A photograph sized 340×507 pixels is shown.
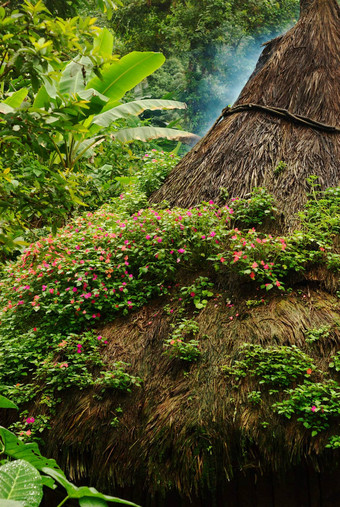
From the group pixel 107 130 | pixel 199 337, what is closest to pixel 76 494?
pixel 199 337

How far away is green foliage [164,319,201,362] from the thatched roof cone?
57.0 inches

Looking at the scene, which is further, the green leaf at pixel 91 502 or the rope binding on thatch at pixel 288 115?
the rope binding on thatch at pixel 288 115

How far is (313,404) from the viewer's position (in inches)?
116

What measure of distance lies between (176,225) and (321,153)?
1.70m

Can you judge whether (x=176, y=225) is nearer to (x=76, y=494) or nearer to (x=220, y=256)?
(x=220, y=256)

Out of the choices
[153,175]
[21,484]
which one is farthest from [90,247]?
[21,484]

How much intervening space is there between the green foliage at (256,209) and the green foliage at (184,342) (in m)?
1.12

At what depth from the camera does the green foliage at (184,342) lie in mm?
3490

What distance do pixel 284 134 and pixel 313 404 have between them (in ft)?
9.85

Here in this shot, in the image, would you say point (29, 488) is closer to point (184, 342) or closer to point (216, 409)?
point (216, 409)

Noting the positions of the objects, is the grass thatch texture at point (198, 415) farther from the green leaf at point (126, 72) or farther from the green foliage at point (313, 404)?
the green leaf at point (126, 72)

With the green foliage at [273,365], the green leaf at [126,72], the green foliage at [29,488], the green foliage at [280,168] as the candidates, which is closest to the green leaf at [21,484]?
the green foliage at [29,488]

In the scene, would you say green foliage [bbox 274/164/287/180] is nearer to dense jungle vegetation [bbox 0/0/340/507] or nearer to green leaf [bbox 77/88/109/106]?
dense jungle vegetation [bbox 0/0/340/507]

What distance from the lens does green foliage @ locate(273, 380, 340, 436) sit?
2863 millimetres
